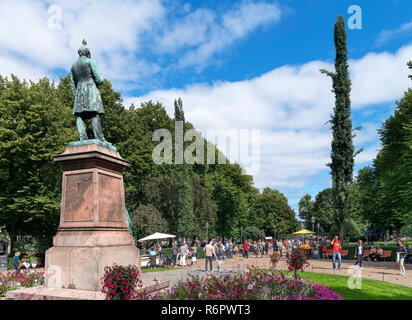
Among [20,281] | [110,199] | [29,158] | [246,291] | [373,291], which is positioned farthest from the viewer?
[29,158]

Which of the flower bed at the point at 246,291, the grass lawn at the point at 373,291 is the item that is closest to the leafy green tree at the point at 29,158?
the flower bed at the point at 246,291

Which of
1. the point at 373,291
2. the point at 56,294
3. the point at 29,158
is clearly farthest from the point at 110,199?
the point at 29,158

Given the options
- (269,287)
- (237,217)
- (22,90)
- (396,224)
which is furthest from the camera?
(237,217)

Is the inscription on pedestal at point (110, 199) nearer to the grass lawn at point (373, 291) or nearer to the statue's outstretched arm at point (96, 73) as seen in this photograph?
the statue's outstretched arm at point (96, 73)

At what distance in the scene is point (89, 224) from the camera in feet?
29.6

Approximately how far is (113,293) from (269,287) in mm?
4169

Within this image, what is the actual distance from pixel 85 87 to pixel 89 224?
14.2 feet

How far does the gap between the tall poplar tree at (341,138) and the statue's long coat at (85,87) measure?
2622 centimetres

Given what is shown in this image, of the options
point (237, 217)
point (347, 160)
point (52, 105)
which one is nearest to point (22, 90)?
point (52, 105)

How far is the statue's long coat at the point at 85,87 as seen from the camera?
1042cm

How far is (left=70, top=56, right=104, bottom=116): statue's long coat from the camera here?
10.4 metres

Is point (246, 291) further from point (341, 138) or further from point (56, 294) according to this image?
point (341, 138)
